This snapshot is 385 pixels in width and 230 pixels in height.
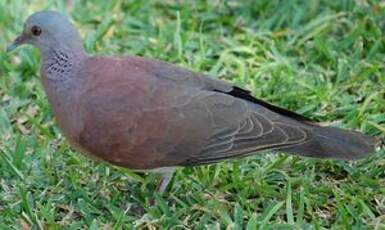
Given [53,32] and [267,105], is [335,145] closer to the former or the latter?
[267,105]

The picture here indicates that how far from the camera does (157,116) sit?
4336 millimetres

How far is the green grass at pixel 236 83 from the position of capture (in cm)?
448

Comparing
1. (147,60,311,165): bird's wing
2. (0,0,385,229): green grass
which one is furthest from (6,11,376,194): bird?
(0,0,385,229): green grass

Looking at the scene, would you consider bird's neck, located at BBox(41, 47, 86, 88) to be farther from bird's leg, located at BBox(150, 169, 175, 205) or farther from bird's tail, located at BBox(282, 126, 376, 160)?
bird's tail, located at BBox(282, 126, 376, 160)

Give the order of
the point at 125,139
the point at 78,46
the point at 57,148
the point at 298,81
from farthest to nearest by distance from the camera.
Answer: the point at 298,81 < the point at 57,148 < the point at 78,46 < the point at 125,139

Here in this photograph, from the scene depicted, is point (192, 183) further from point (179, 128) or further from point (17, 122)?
point (17, 122)

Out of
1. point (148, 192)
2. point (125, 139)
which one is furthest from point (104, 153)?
point (148, 192)

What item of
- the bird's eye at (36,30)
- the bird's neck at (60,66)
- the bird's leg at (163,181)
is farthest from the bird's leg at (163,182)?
the bird's eye at (36,30)

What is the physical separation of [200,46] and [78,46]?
4.57 feet

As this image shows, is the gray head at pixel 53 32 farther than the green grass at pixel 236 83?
Yes

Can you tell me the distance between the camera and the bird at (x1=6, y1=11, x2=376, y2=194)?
431cm

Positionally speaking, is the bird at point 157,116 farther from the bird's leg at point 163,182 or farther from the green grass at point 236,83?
the green grass at point 236,83

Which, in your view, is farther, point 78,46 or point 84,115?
point 78,46

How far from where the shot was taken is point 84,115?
14.1 ft
